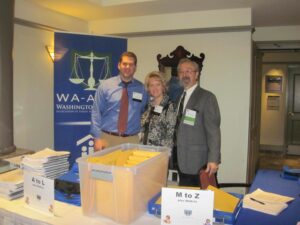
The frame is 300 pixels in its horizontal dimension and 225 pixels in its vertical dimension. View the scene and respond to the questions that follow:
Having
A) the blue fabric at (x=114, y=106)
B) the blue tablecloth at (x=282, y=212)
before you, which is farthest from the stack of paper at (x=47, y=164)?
the blue fabric at (x=114, y=106)

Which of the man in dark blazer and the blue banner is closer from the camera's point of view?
the man in dark blazer

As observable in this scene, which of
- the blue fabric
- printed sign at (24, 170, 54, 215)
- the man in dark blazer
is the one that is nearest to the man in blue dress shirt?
the blue fabric

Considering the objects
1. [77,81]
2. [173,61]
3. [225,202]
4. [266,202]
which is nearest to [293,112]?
[173,61]

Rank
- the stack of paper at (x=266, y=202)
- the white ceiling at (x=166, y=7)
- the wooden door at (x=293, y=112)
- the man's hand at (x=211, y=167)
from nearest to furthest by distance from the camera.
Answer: the stack of paper at (x=266, y=202) < the man's hand at (x=211, y=167) < the white ceiling at (x=166, y=7) < the wooden door at (x=293, y=112)

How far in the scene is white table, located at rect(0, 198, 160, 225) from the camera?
1308 mm

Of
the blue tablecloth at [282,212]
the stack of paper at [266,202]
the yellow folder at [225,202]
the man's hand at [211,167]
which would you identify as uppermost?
the yellow folder at [225,202]

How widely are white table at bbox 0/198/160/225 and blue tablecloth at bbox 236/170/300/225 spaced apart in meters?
0.46

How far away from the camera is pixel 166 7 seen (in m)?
3.32

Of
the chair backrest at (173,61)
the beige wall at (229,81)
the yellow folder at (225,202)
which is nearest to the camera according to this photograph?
the yellow folder at (225,202)

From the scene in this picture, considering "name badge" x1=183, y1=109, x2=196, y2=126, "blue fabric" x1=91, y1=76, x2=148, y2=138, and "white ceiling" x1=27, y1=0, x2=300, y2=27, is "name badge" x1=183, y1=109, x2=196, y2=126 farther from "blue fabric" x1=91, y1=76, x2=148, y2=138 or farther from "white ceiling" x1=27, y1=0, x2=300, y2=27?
"white ceiling" x1=27, y1=0, x2=300, y2=27

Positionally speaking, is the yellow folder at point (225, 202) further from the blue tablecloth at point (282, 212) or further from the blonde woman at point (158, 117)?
the blonde woman at point (158, 117)

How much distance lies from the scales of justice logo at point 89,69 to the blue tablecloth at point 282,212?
2.06m

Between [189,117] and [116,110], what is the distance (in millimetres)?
748

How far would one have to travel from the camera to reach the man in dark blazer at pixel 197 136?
237 cm
